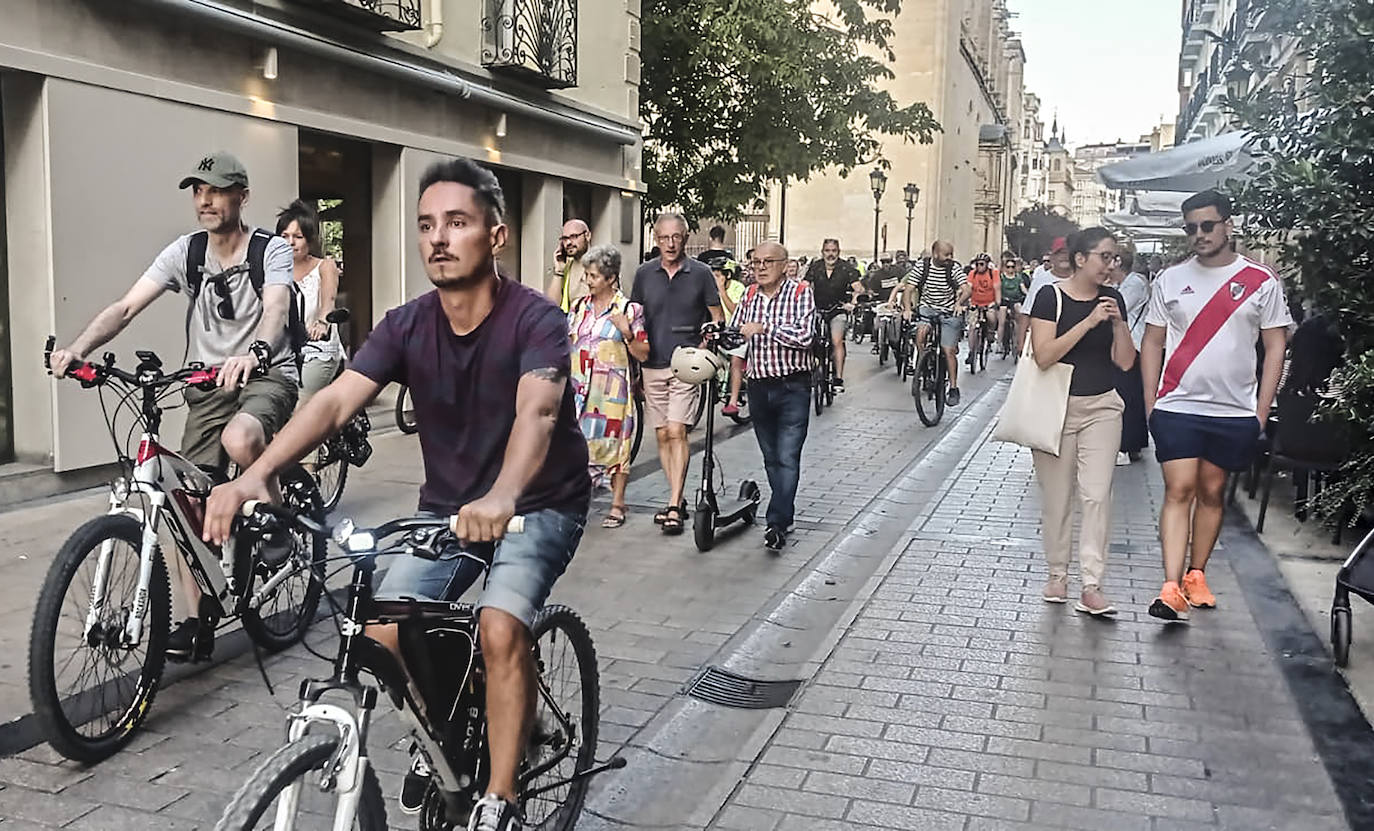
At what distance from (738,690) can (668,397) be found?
3.14 m

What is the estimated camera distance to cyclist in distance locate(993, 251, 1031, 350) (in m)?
24.2

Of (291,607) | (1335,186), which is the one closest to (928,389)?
(1335,186)

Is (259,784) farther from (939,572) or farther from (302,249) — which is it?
(302,249)

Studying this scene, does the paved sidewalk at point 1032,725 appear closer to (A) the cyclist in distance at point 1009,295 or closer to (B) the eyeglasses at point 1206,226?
(B) the eyeglasses at point 1206,226

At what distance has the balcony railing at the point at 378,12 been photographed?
10.6 m

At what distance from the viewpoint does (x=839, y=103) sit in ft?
67.4

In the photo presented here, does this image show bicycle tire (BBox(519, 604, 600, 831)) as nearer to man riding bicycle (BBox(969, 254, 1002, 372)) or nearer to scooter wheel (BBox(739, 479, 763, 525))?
scooter wheel (BBox(739, 479, 763, 525))

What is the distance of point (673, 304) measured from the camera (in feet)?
26.5

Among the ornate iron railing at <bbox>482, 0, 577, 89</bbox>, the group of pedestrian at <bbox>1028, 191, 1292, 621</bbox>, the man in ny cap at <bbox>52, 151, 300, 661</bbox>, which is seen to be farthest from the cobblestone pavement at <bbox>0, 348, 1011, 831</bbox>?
the ornate iron railing at <bbox>482, 0, 577, 89</bbox>

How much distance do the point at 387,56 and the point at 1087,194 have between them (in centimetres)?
18020

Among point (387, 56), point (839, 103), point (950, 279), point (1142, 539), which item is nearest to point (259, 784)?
point (1142, 539)

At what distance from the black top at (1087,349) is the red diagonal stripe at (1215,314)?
0.33 metres

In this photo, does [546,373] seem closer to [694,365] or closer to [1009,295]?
[694,365]

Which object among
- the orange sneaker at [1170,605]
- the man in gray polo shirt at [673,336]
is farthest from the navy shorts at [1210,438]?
the man in gray polo shirt at [673,336]
